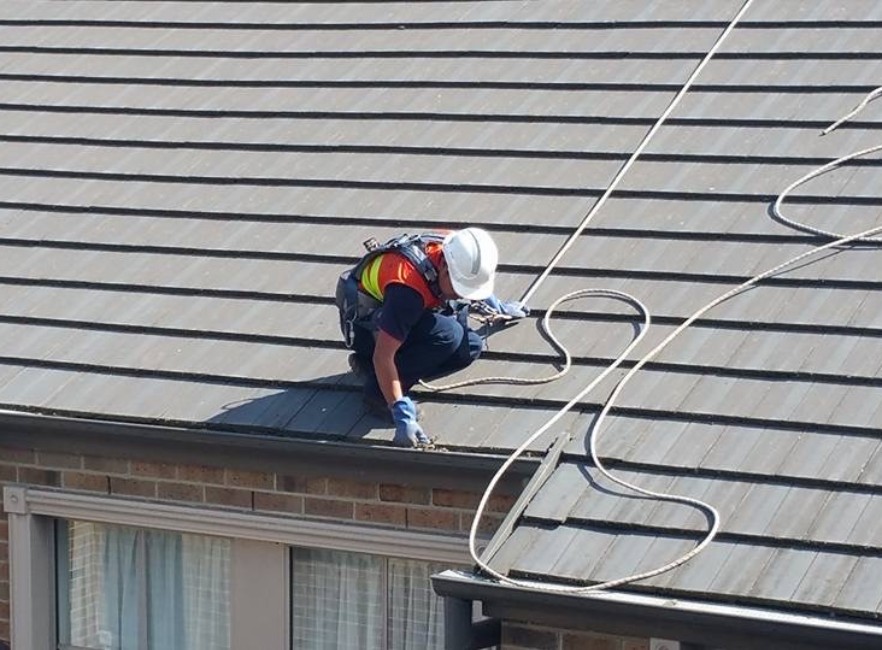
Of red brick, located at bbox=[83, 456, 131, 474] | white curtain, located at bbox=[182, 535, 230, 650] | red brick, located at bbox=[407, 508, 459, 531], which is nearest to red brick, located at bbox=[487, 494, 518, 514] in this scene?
red brick, located at bbox=[407, 508, 459, 531]

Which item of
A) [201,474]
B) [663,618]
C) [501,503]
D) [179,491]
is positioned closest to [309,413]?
[201,474]

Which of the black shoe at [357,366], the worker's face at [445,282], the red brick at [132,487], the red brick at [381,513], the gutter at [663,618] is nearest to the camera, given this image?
the gutter at [663,618]

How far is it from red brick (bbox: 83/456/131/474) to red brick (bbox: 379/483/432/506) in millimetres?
1213

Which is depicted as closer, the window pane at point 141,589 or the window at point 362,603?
the window at point 362,603

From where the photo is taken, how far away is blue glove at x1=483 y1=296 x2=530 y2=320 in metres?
6.98

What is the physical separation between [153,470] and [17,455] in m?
0.70

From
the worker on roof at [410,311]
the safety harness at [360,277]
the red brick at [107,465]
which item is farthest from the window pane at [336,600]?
the safety harness at [360,277]

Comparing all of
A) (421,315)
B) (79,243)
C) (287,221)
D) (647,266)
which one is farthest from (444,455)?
(79,243)

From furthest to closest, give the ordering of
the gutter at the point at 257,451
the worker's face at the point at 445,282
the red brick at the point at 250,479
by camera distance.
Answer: the red brick at the point at 250,479 → the worker's face at the point at 445,282 → the gutter at the point at 257,451

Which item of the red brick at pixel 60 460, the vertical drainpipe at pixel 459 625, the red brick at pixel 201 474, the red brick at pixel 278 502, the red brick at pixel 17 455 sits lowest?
the vertical drainpipe at pixel 459 625

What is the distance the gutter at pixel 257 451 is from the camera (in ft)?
21.0

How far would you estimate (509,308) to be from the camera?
23.1ft

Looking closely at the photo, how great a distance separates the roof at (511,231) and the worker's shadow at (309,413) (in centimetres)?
1

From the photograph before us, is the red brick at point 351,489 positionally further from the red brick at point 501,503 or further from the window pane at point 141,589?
the window pane at point 141,589
